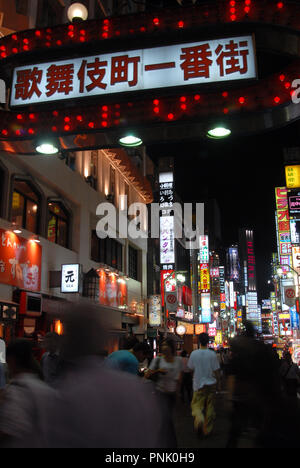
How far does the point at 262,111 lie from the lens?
5.62m

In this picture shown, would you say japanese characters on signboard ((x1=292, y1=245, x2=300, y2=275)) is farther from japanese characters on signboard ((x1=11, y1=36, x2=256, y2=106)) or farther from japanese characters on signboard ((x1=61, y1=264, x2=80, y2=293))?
japanese characters on signboard ((x1=11, y1=36, x2=256, y2=106))

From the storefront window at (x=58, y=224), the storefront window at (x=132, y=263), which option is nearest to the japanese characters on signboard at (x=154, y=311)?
the storefront window at (x=132, y=263)

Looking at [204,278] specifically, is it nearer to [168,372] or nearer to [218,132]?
[168,372]

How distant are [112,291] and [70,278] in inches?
286

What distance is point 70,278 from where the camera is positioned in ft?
63.6

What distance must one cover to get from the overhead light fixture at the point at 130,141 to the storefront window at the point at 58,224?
14271mm

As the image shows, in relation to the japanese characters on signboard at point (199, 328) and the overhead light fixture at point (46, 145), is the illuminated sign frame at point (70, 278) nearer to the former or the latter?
the overhead light fixture at point (46, 145)

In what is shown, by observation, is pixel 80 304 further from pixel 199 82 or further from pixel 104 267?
pixel 104 267

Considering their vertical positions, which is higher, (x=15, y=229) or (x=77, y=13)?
(x=77, y=13)

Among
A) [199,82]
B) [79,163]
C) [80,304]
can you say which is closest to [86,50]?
[199,82]

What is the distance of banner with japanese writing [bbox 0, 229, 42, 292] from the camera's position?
15336 mm

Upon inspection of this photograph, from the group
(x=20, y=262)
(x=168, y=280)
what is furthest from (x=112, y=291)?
(x=168, y=280)

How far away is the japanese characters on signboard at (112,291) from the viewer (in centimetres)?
2457

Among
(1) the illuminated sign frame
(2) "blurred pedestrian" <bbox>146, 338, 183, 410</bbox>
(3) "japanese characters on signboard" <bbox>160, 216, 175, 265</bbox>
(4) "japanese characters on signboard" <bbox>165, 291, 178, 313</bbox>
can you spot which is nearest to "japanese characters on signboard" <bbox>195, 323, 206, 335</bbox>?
(3) "japanese characters on signboard" <bbox>160, 216, 175, 265</bbox>
